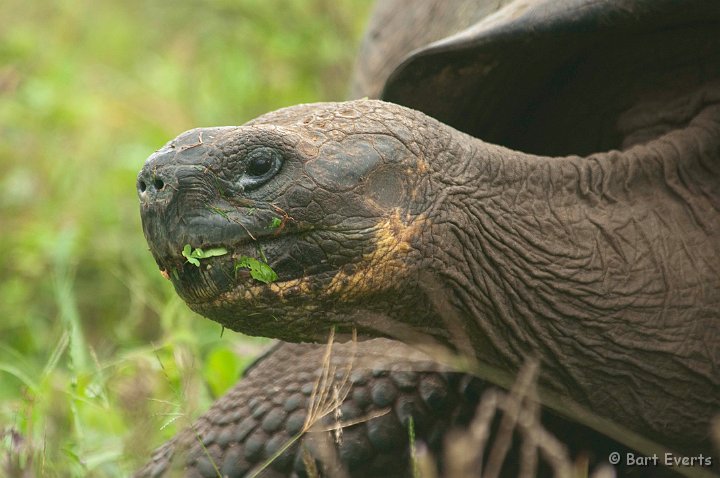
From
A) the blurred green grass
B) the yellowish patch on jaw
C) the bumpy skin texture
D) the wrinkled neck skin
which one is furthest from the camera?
the blurred green grass

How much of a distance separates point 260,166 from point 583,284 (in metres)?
0.83

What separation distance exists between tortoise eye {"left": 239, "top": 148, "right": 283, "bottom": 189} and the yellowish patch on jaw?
25 cm

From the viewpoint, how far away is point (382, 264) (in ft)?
8.38

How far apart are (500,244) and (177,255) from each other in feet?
2.49

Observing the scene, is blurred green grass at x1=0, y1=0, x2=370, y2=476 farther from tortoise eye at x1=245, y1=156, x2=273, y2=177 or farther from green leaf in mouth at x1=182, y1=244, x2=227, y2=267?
tortoise eye at x1=245, y1=156, x2=273, y2=177

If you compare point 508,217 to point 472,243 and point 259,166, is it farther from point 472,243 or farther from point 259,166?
point 259,166

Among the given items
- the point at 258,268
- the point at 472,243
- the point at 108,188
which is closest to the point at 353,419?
the point at 472,243

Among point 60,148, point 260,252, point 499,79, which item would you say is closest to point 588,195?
point 499,79

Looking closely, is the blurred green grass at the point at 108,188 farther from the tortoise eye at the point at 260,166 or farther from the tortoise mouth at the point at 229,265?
the tortoise eye at the point at 260,166

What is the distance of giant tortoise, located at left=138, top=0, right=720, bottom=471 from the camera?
2479 millimetres

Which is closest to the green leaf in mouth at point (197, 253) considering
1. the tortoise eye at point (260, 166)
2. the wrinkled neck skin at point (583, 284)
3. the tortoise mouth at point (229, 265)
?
the tortoise mouth at point (229, 265)

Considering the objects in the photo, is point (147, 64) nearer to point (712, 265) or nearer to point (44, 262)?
point (44, 262)

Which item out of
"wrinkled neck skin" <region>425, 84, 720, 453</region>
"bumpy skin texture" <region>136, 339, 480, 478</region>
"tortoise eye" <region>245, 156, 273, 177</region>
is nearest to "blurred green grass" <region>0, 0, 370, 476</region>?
"bumpy skin texture" <region>136, 339, 480, 478</region>

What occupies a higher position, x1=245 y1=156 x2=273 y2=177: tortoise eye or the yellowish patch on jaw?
x1=245 y1=156 x2=273 y2=177: tortoise eye
